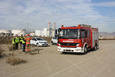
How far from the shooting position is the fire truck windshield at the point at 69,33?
13273 millimetres

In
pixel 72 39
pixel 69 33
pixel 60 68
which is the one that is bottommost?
pixel 60 68

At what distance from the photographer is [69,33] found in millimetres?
13602

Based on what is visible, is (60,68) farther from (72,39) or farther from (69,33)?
(69,33)

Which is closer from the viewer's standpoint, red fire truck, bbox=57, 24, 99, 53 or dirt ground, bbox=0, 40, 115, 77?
dirt ground, bbox=0, 40, 115, 77

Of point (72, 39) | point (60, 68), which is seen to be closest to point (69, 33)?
point (72, 39)

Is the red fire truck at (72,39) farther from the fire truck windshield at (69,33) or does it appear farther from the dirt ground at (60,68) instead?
the dirt ground at (60,68)

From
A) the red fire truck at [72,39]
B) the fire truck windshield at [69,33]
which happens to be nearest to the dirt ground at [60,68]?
the red fire truck at [72,39]

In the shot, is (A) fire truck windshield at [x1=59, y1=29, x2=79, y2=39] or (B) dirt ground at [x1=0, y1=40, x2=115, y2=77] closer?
(B) dirt ground at [x1=0, y1=40, x2=115, y2=77]

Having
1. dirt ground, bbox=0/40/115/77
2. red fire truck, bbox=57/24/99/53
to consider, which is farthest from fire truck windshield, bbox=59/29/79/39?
dirt ground, bbox=0/40/115/77

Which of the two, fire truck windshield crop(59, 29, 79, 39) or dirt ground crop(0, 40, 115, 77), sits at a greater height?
fire truck windshield crop(59, 29, 79, 39)

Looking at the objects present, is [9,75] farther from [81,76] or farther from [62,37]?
[62,37]

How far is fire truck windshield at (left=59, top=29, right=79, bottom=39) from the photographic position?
13273mm

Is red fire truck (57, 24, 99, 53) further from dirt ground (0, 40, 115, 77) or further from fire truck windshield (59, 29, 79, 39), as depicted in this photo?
dirt ground (0, 40, 115, 77)

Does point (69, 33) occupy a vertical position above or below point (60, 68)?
above
